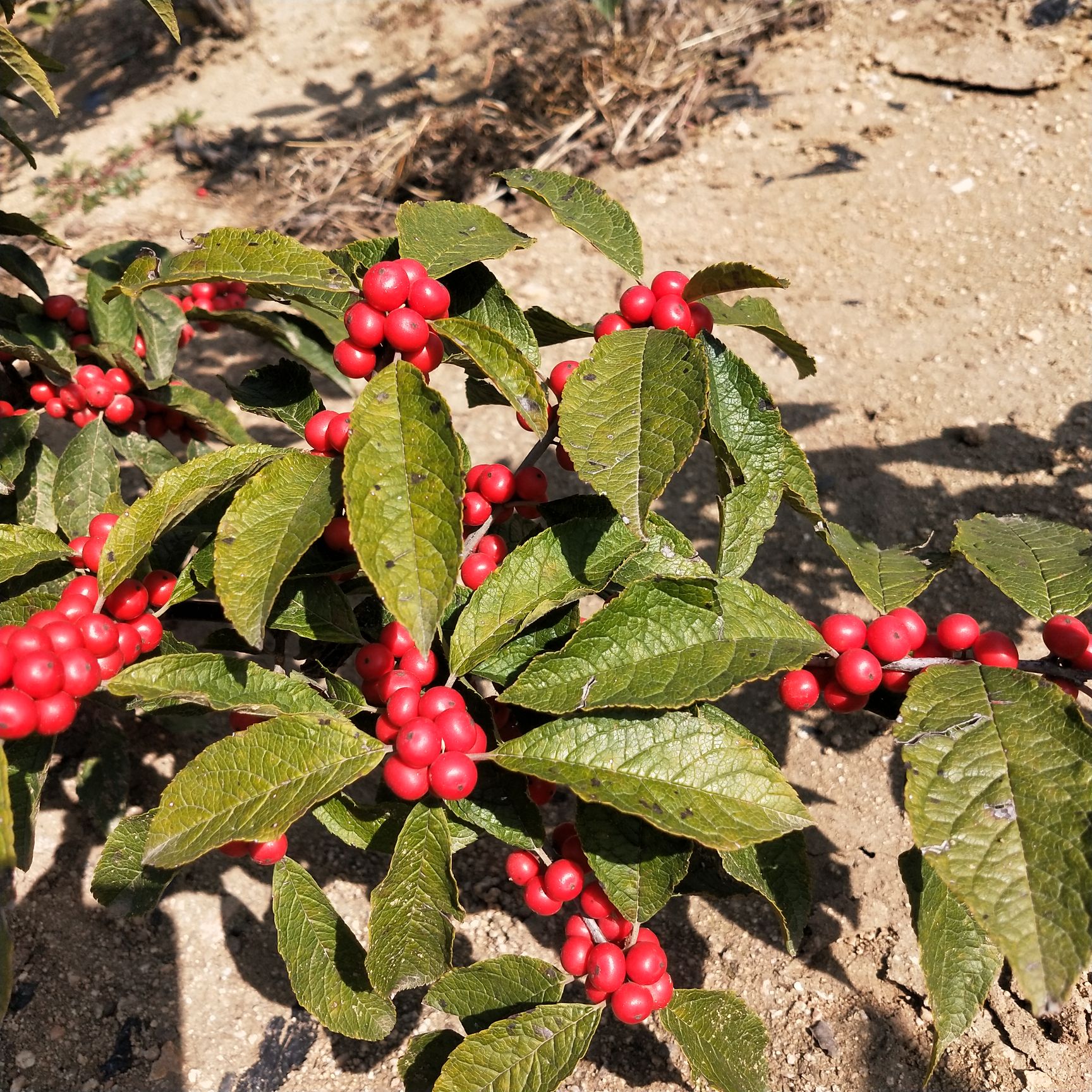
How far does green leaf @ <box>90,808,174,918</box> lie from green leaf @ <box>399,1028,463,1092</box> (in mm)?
548

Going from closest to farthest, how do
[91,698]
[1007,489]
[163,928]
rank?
[91,698]
[163,928]
[1007,489]

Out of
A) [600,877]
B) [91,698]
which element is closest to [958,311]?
[600,877]

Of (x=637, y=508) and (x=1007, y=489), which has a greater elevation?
(x=637, y=508)

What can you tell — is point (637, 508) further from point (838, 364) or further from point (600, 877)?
point (838, 364)

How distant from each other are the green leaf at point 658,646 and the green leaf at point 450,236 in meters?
0.58

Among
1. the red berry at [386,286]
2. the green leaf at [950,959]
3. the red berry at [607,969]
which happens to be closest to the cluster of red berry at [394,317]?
the red berry at [386,286]

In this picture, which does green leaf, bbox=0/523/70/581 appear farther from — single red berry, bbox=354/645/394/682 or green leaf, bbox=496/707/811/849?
green leaf, bbox=496/707/811/849

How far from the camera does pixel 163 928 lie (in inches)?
83.0

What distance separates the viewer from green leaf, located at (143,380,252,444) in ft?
7.39

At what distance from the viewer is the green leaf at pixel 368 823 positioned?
1593mm

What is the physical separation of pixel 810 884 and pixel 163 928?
1546mm

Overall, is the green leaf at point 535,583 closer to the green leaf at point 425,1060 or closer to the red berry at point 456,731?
the red berry at point 456,731

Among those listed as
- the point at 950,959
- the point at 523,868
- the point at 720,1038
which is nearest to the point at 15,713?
the point at 523,868

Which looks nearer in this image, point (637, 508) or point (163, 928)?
point (637, 508)
